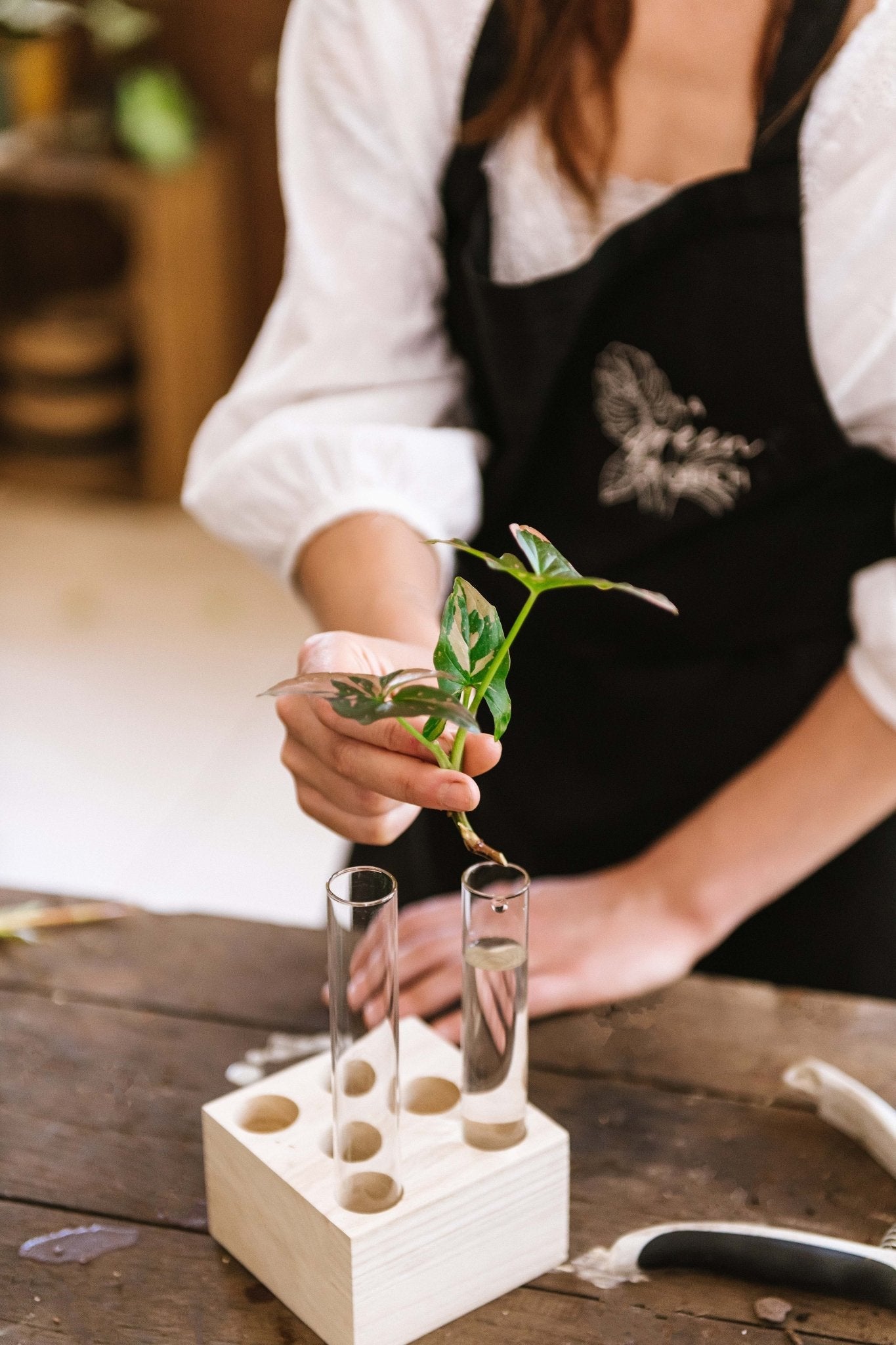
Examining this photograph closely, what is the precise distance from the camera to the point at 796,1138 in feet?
2.68

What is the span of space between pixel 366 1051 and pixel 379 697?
18 cm

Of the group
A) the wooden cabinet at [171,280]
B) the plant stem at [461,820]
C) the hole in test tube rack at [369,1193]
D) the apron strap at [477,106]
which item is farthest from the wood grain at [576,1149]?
the wooden cabinet at [171,280]

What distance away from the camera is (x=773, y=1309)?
0.70 meters

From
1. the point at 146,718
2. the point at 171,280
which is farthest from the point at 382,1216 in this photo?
the point at 171,280

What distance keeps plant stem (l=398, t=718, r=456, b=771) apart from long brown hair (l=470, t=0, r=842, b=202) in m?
0.52

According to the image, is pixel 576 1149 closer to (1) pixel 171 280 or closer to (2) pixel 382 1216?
(2) pixel 382 1216

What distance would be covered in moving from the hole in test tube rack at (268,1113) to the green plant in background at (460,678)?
178 mm

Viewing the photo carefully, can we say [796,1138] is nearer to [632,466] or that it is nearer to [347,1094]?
Result: [347,1094]

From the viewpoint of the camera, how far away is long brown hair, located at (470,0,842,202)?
3.23 ft

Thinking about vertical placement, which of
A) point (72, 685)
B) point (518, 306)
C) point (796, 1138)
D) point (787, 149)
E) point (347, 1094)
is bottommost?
point (72, 685)

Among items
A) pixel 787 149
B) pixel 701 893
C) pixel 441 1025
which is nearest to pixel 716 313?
pixel 787 149

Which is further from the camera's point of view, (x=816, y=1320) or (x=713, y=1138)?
(x=713, y=1138)

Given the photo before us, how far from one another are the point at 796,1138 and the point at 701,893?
229mm

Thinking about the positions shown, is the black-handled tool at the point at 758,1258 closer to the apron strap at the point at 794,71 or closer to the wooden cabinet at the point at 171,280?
the apron strap at the point at 794,71
